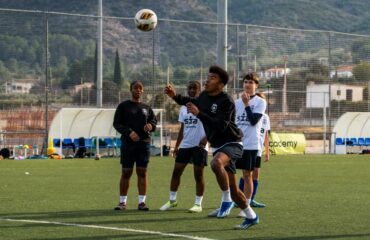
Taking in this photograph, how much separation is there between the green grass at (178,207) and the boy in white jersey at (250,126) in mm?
658

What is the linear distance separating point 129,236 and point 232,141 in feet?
7.09

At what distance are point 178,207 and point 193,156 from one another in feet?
2.98

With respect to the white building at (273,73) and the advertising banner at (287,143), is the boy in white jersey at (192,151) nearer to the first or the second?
the advertising banner at (287,143)

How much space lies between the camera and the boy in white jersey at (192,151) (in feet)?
48.9

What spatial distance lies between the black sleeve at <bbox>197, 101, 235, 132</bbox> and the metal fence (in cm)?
2542

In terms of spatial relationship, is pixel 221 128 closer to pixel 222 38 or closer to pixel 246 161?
pixel 246 161

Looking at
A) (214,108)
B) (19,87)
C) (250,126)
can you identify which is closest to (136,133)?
(250,126)

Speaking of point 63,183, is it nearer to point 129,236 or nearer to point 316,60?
point 129,236

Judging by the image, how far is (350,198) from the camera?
684 inches

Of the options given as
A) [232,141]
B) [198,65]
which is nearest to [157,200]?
[232,141]

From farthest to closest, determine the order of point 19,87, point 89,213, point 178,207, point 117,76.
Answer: point 117,76 → point 19,87 → point 178,207 → point 89,213

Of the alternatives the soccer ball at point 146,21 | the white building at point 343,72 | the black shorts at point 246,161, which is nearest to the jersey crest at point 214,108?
the black shorts at point 246,161

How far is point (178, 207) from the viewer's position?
15352 mm

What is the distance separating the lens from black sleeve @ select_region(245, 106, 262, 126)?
44.5 ft
